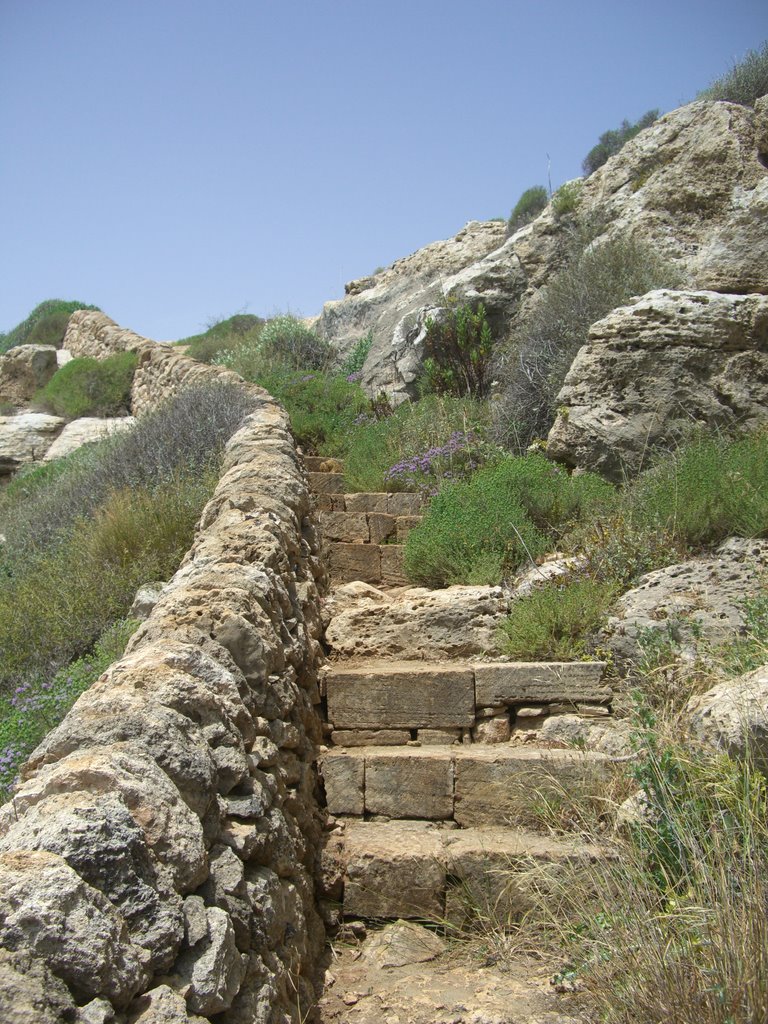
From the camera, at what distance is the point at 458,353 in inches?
446

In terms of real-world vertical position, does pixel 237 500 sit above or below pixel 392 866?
above

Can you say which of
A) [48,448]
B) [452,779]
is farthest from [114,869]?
[48,448]

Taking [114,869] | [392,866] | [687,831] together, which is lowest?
[392,866]

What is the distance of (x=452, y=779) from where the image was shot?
4168 mm

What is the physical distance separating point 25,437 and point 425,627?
13306mm

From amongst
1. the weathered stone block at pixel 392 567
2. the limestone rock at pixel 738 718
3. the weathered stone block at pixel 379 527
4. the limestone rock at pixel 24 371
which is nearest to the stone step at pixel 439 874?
the limestone rock at pixel 738 718

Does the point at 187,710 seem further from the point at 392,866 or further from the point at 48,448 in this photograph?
the point at 48,448

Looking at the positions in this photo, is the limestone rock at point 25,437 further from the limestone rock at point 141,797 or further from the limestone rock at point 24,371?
the limestone rock at point 141,797

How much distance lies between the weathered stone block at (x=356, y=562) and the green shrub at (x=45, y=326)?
18.2 meters

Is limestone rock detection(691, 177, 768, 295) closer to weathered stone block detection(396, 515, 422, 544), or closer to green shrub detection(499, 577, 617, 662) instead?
weathered stone block detection(396, 515, 422, 544)

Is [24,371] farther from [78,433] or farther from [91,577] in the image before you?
[91,577]

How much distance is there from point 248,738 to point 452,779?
1403 mm

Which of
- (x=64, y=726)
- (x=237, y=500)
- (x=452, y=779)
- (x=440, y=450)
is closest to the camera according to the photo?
(x=64, y=726)

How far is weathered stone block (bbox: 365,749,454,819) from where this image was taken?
417 cm
